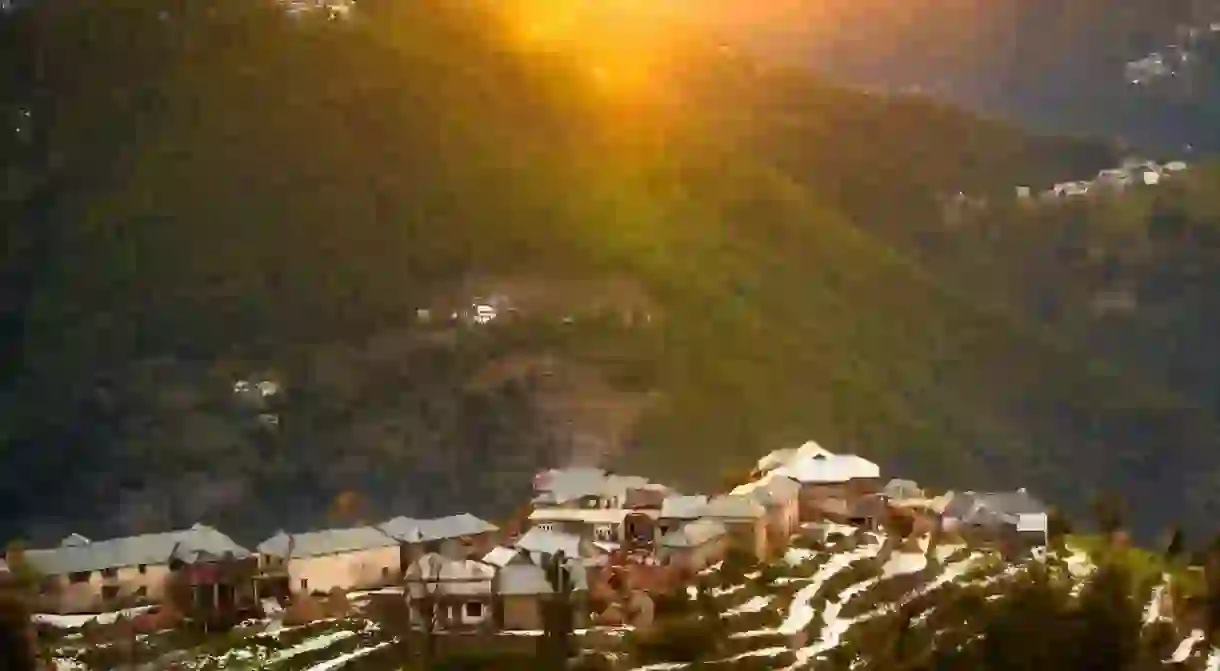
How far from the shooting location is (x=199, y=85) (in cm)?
7344

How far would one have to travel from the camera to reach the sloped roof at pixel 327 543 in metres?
27.2

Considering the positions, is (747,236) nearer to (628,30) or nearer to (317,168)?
(317,168)

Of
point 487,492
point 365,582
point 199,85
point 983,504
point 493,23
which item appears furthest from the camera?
point 493,23

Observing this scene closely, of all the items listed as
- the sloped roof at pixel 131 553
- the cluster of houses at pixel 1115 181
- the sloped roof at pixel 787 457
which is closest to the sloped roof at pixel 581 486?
the sloped roof at pixel 787 457

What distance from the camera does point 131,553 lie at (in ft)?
87.4

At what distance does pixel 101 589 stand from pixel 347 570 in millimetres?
4407

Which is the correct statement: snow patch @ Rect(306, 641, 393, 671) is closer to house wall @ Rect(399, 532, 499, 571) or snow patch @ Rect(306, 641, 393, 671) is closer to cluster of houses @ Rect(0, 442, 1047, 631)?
cluster of houses @ Rect(0, 442, 1047, 631)

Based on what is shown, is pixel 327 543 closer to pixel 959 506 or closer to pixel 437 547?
pixel 437 547

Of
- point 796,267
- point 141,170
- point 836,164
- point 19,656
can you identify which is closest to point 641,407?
point 796,267

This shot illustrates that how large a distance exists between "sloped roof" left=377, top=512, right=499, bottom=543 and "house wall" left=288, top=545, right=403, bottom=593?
1.93ft

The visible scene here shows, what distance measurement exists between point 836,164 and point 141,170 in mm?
50409

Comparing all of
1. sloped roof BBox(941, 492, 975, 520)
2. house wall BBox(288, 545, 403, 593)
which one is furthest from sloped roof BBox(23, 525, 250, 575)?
sloped roof BBox(941, 492, 975, 520)

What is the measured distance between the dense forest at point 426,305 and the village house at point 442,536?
15724mm

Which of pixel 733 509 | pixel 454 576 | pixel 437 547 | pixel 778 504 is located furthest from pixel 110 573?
pixel 778 504
